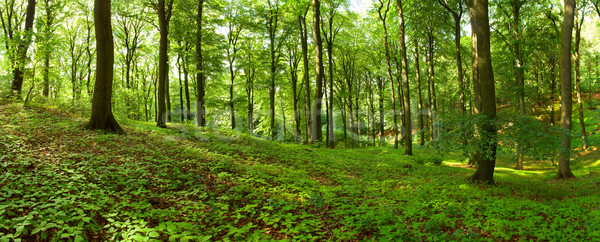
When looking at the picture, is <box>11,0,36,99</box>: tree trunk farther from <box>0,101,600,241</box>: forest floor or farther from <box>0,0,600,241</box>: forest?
<box>0,101,600,241</box>: forest floor

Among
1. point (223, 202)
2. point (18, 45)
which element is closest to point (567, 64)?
point (223, 202)

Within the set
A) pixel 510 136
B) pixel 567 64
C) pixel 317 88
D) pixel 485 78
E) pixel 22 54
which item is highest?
pixel 22 54

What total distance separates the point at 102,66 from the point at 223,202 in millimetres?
7528

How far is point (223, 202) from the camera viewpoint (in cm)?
471

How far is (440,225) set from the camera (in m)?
4.24

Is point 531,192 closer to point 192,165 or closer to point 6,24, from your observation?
point 192,165

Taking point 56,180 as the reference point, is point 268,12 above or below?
above

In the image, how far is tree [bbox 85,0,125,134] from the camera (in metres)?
8.61

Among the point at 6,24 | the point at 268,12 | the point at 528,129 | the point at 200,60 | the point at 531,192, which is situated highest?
the point at 268,12

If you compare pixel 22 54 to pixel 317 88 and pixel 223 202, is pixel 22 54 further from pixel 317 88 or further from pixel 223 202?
pixel 317 88

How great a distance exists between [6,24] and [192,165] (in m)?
22.9

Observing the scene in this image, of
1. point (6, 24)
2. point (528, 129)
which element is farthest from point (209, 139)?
point (6, 24)

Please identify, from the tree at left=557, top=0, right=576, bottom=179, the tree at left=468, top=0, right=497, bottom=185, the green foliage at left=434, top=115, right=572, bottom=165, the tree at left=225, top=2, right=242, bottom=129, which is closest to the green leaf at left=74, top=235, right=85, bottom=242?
the green foliage at left=434, top=115, right=572, bottom=165

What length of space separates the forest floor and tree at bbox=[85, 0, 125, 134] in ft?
3.16
